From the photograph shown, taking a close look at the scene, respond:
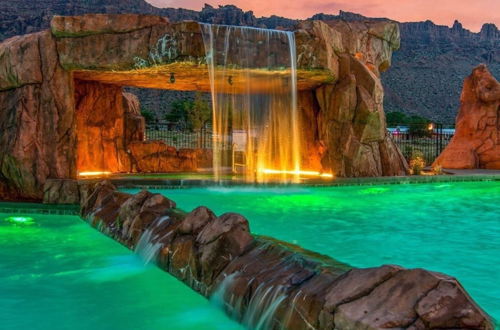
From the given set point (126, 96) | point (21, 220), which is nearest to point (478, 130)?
point (126, 96)

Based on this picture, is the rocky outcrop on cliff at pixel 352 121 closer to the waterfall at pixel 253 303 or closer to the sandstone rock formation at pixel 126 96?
the sandstone rock formation at pixel 126 96

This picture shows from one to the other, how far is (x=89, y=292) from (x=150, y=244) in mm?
1094

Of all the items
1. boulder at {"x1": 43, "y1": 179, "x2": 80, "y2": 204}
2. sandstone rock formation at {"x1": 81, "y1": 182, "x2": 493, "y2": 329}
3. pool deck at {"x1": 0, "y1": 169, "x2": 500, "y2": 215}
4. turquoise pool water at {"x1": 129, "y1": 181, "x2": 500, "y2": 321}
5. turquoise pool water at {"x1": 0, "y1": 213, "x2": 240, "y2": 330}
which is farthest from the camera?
boulder at {"x1": 43, "y1": 179, "x2": 80, "y2": 204}

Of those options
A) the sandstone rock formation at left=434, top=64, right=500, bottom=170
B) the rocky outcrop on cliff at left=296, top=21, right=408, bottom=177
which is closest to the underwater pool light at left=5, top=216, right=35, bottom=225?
the rocky outcrop on cliff at left=296, top=21, right=408, bottom=177

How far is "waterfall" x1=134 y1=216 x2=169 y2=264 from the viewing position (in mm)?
5598

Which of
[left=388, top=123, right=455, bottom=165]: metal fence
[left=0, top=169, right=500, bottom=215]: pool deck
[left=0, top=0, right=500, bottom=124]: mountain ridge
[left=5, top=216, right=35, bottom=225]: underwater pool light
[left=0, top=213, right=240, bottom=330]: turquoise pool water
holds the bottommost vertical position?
[left=0, top=213, right=240, bottom=330]: turquoise pool water

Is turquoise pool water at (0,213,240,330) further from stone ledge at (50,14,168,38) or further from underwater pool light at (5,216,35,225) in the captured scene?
stone ledge at (50,14,168,38)

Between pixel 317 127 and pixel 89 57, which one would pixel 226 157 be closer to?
pixel 317 127

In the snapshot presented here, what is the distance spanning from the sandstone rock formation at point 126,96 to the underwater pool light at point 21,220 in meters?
→ 1.64

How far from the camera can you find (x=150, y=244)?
580cm

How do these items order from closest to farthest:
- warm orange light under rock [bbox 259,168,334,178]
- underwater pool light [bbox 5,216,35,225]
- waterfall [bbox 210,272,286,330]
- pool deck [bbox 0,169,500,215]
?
waterfall [bbox 210,272,286,330] → underwater pool light [bbox 5,216,35,225] → pool deck [bbox 0,169,500,215] → warm orange light under rock [bbox 259,168,334,178]

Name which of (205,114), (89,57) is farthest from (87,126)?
(205,114)

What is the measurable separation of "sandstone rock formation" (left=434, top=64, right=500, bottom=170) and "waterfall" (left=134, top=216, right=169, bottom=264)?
1322 centimetres

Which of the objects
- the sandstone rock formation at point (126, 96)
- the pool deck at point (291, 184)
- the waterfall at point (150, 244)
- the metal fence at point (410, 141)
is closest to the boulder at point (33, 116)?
the sandstone rock formation at point (126, 96)
